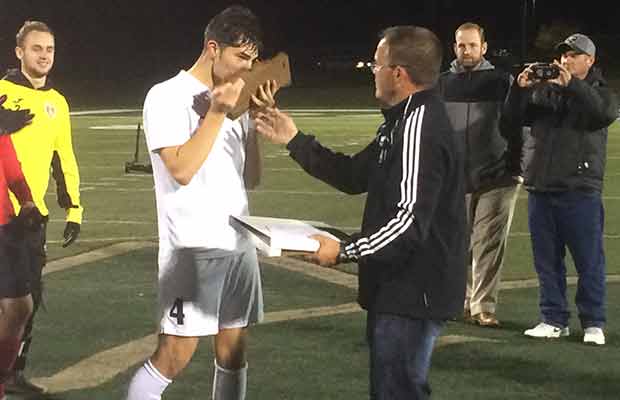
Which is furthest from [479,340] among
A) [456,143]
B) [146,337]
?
[456,143]

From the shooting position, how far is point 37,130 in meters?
5.97

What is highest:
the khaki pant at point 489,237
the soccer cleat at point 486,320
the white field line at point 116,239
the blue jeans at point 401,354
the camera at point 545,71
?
the camera at point 545,71

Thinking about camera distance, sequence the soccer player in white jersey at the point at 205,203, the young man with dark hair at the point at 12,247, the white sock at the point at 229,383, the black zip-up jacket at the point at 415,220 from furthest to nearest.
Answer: the young man with dark hair at the point at 12,247 → the white sock at the point at 229,383 → the soccer player in white jersey at the point at 205,203 → the black zip-up jacket at the point at 415,220

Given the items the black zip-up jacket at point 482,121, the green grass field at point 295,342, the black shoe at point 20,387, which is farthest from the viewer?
the black zip-up jacket at point 482,121

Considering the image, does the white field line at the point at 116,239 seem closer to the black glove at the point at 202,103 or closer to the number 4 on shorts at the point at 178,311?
the number 4 on shorts at the point at 178,311

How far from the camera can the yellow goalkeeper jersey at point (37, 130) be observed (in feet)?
19.5

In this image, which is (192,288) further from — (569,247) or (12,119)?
(569,247)

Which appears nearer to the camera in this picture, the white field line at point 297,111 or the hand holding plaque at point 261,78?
the hand holding plaque at point 261,78

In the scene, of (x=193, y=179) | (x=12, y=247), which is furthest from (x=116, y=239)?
(x=193, y=179)

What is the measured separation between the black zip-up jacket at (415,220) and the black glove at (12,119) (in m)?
2.27

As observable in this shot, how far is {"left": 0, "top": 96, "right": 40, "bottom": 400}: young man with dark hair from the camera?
580 cm

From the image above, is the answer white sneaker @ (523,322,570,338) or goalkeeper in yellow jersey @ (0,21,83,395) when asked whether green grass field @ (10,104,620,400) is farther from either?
goalkeeper in yellow jersey @ (0,21,83,395)

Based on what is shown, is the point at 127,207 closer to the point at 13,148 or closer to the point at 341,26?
the point at 13,148

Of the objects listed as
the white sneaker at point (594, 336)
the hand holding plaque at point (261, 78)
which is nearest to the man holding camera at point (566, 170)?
the white sneaker at point (594, 336)
